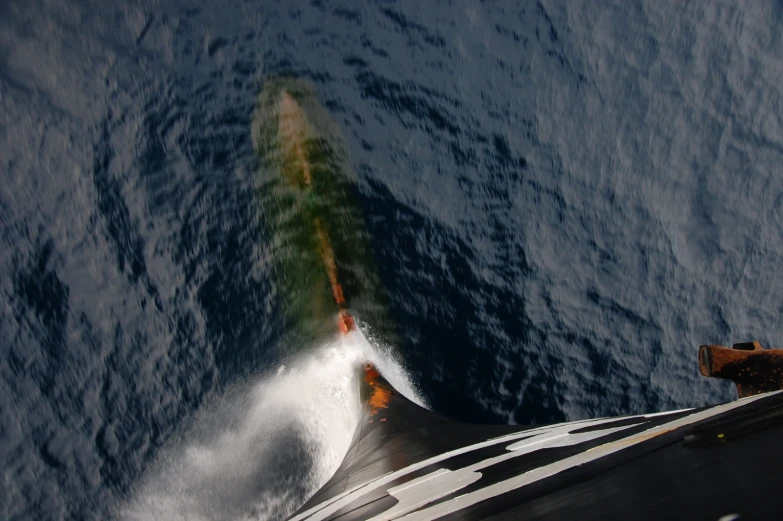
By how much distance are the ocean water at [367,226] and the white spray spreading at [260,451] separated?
66mm

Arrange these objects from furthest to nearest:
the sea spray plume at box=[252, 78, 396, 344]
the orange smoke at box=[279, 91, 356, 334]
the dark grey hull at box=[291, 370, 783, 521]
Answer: the orange smoke at box=[279, 91, 356, 334] < the sea spray plume at box=[252, 78, 396, 344] < the dark grey hull at box=[291, 370, 783, 521]

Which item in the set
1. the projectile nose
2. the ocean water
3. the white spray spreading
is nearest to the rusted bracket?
the ocean water

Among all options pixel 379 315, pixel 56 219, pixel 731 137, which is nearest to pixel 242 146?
pixel 56 219

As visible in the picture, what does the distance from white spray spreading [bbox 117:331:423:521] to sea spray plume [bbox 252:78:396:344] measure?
172 cm

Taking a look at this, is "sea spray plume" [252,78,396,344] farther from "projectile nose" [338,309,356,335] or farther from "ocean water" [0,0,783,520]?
"ocean water" [0,0,783,520]

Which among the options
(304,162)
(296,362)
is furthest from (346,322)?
(304,162)

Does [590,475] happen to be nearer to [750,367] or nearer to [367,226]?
[750,367]

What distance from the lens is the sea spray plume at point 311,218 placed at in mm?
15727

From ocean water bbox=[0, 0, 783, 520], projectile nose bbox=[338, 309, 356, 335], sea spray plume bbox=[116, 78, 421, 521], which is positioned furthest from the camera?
projectile nose bbox=[338, 309, 356, 335]

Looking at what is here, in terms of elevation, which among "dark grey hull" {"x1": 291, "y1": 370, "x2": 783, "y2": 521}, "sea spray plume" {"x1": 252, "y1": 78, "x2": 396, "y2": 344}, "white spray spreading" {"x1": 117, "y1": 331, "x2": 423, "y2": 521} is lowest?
"dark grey hull" {"x1": 291, "y1": 370, "x2": 783, "y2": 521}

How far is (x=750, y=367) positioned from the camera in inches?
311

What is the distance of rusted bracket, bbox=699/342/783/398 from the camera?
7.78 metres

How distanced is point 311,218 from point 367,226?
199 cm

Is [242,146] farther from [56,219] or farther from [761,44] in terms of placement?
[761,44]
